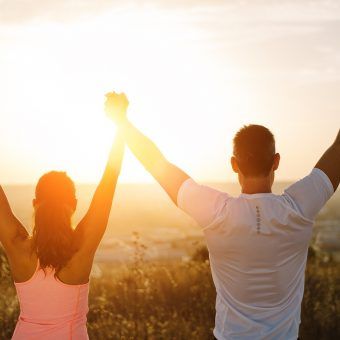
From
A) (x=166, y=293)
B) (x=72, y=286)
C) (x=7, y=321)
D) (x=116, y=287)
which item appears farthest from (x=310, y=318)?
(x=72, y=286)

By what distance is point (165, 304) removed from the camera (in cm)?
805

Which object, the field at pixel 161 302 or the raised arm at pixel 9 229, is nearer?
the raised arm at pixel 9 229

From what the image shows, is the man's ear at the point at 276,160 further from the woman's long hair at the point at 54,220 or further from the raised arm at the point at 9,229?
the raised arm at the point at 9,229

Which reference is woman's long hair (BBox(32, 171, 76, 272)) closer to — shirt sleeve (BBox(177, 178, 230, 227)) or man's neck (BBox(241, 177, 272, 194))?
shirt sleeve (BBox(177, 178, 230, 227))

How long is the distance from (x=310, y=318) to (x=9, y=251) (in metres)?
4.55

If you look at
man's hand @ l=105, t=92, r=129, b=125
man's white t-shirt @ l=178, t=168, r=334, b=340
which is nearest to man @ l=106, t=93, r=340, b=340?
man's white t-shirt @ l=178, t=168, r=334, b=340

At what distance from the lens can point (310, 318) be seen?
7562 millimetres

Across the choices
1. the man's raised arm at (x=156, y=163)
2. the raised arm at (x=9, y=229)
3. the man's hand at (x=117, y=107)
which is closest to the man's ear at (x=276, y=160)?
the man's raised arm at (x=156, y=163)

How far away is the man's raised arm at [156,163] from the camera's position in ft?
11.0

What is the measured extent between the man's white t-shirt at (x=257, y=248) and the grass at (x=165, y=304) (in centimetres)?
378

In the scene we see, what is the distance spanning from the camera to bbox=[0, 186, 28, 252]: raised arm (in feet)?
13.2

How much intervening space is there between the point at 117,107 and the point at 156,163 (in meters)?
0.54

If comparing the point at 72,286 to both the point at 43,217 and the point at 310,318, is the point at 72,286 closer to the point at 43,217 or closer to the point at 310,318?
the point at 43,217

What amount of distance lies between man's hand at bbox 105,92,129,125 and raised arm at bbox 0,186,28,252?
0.89 m
